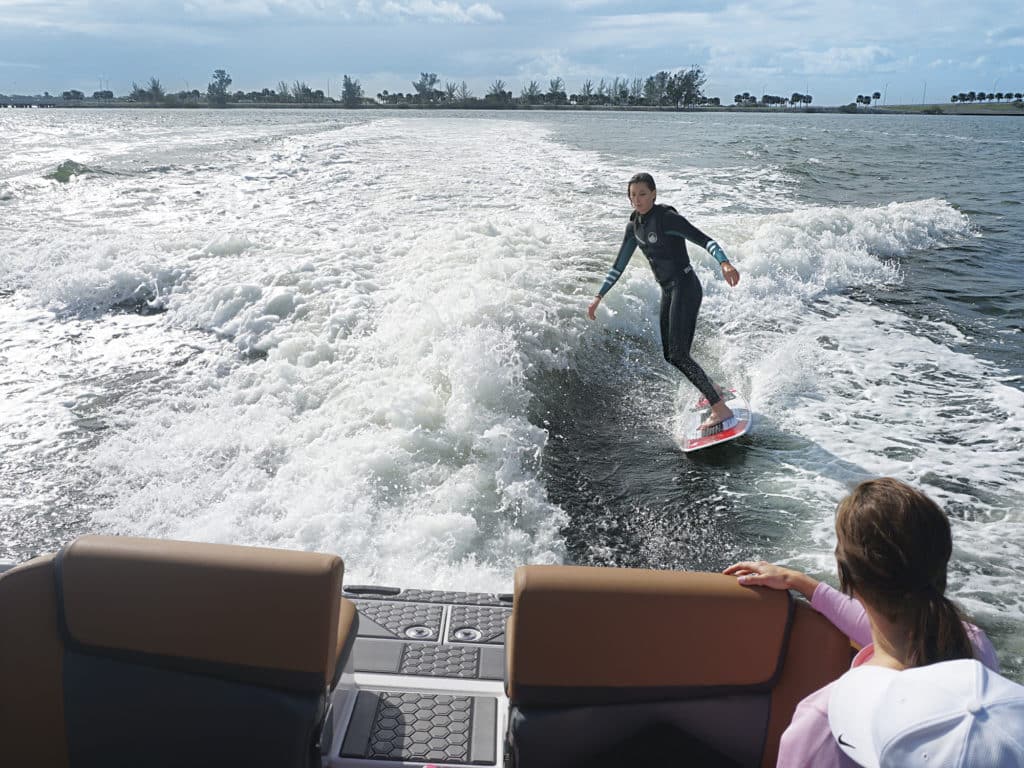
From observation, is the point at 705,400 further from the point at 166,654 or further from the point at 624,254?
the point at 166,654

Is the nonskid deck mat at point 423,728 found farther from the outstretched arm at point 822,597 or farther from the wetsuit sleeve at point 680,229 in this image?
the wetsuit sleeve at point 680,229

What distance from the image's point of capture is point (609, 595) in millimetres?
1909

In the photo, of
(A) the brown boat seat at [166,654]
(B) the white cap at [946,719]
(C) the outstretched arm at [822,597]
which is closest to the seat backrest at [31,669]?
(A) the brown boat seat at [166,654]

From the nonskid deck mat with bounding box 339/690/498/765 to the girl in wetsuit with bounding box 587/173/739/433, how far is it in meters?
3.91

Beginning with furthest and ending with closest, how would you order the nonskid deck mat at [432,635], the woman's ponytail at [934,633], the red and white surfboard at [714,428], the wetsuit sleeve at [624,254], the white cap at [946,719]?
the wetsuit sleeve at [624,254] → the red and white surfboard at [714,428] → the nonskid deck mat at [432,635] → the woman's ponytail at [934,633] → the white cap at [946,719]

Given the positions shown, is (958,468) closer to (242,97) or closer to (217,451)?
(217,451)

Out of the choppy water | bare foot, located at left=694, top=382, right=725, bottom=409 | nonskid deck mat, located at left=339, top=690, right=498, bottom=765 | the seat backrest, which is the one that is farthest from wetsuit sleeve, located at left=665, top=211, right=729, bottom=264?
the seat backrest

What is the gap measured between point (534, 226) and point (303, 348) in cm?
505

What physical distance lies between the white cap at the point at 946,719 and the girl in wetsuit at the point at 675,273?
492 cm

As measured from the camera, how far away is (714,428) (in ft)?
19.6

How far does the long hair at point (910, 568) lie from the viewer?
4.65 ft

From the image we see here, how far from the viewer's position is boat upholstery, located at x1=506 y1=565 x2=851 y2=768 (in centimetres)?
191

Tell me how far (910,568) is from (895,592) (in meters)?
0.06

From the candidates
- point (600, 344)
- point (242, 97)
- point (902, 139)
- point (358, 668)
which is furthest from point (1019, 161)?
point (242, 97)
